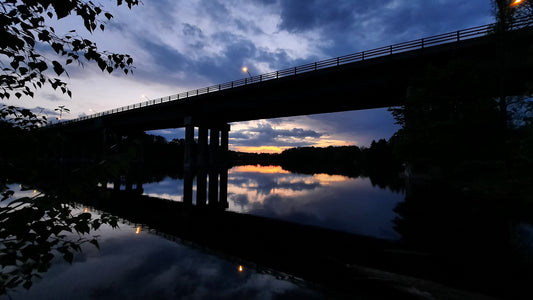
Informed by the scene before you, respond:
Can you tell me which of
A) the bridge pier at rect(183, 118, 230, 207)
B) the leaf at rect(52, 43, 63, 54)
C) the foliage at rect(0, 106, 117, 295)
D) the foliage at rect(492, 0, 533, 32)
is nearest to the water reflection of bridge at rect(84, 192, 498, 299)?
the foliage at rect(0, 106, 117, 295)

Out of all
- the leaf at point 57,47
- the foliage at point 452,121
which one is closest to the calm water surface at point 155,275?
the leaf at point 57,47

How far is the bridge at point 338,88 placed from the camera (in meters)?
23.0

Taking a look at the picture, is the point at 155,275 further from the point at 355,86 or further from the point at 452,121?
the point at 355,86

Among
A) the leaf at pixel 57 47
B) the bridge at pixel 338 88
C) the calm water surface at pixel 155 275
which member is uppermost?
the bridge at pixel 338 88

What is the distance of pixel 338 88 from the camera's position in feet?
119

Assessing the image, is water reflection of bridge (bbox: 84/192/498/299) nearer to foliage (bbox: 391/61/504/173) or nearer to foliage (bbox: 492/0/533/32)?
foliage (bbox: 391/61/504/173)

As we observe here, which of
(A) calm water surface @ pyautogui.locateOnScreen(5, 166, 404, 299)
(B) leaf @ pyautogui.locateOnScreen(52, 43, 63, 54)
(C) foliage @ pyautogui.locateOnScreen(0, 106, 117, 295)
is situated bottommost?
(A) calm water surface @ pyautogui.locateOnScreen(5, 166, 404, 299)

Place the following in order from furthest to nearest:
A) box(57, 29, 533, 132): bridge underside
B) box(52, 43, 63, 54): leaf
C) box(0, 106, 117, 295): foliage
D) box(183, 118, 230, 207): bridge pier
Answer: box(183, 118, 230, 207): bridge pier < box(57, 29, 533, 132): bridge underside < box(52, 43, 63, 54): leaf < box(0, 106, 117, 295): foliage

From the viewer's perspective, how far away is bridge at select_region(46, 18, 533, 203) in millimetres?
23016

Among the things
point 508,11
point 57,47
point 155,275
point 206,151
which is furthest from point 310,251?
point 206,151

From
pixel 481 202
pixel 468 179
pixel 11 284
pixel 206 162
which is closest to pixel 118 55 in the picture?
pixel 11 284

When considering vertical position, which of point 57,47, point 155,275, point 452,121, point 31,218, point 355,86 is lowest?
point 155,275

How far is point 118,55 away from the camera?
11.6 ft

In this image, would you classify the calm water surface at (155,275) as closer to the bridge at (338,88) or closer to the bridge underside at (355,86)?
the bridge at (338,88)
